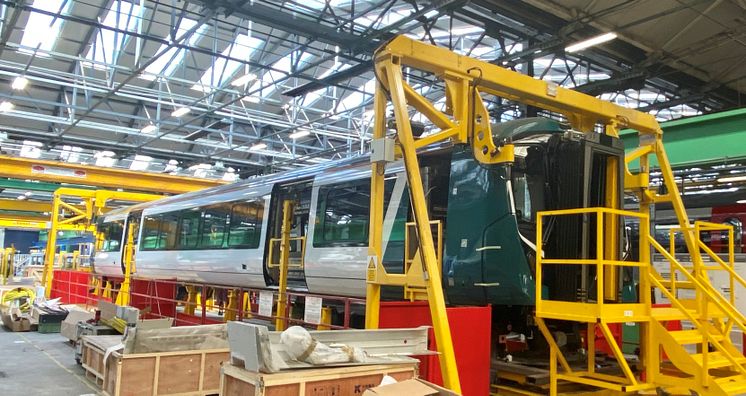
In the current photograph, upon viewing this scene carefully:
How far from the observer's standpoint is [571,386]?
19.3ft

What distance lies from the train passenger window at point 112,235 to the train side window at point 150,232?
8.63 feet

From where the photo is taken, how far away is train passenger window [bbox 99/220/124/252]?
1750 cm

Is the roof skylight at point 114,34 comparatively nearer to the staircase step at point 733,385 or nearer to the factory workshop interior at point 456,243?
the factory workshop interior at point 456,243

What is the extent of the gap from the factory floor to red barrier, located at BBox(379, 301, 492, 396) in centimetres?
480

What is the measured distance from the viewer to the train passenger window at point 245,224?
9.99m

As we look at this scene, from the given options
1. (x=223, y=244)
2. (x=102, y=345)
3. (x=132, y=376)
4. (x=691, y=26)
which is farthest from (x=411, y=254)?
(x=691, y=26)

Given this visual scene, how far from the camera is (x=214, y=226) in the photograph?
11531mm

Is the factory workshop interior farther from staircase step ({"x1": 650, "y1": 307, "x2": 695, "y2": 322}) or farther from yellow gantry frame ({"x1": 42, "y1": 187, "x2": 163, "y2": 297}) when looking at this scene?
yellow gantry frame ({"x1": 42, "y1": 187, "x2": 163, "y2": 297})

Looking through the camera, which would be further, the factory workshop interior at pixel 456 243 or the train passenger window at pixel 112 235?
the train passenger window at pixel 112 235

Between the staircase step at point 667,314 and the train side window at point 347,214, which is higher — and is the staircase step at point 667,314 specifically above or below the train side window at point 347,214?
below

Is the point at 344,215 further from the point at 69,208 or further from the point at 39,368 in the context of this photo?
the point at 69,208

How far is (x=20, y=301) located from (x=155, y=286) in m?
5.94

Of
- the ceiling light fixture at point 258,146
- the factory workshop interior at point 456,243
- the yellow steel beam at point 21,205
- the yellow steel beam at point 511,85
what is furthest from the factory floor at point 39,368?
the yellow steel beam at point 21,205

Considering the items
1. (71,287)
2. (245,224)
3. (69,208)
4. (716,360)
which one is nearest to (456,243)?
(716,360)
